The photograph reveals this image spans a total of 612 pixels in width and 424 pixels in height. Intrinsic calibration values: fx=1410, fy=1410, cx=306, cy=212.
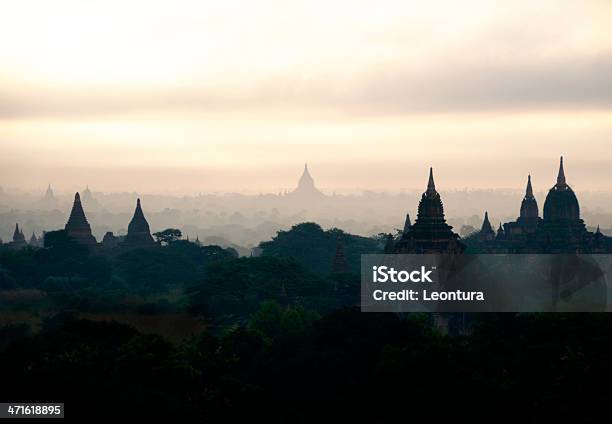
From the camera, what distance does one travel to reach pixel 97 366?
2901 inches

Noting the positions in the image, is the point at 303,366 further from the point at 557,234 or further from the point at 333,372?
the point at 557,234

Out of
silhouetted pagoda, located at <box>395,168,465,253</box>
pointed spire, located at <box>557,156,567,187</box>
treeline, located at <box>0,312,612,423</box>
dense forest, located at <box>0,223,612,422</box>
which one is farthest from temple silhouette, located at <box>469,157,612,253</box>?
treeline, located at <box>0,312,612,423</box>

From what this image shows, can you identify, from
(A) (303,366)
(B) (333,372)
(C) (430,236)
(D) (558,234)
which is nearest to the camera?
(B) (333,372)

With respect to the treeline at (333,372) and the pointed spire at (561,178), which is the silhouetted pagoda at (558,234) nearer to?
the pointed spire at (561,178)

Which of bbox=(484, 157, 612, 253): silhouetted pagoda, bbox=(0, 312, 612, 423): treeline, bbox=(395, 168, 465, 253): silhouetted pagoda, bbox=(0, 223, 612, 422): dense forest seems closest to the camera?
bbox=(0, 312, 612, 423): treeline

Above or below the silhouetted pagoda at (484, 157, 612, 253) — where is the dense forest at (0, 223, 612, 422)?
below

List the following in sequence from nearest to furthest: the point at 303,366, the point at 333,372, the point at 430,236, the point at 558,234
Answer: the point at 333,372
the point at 303,366
the point at 430,236
the point at 558,234

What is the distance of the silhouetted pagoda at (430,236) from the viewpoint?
138 m

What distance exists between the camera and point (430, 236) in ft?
454

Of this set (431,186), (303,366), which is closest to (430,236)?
(431,186)

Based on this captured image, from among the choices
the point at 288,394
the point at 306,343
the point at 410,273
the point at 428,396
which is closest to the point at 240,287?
the point at 410,273

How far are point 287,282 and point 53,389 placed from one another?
79248 millimetres

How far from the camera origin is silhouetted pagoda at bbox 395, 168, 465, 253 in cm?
13757

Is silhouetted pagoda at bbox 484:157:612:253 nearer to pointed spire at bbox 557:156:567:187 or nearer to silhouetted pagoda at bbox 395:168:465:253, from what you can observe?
pointed spire at bbox 557:156:567:187
